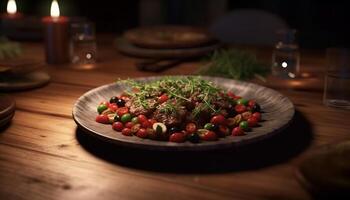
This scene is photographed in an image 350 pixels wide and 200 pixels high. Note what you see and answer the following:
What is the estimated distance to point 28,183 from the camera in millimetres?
901

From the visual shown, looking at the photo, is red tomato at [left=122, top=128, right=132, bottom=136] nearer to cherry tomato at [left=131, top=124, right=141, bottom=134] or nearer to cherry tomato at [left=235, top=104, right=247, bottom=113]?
cherry tomato at [left=131, top=124, right=141, bottom=134]

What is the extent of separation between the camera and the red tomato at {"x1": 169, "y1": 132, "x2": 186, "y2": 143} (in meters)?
1.00

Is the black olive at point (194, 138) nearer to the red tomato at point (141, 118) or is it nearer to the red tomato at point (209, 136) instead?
the red tomato at point (209, 136)

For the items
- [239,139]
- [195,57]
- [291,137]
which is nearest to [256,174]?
[239,139]

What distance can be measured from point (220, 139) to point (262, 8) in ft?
11.2

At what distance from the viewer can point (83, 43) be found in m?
2.01

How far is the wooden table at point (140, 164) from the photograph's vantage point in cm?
86

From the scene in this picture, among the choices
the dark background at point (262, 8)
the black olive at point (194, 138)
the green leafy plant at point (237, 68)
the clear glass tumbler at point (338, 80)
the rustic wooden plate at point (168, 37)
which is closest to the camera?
the black olive at point (194, 138)

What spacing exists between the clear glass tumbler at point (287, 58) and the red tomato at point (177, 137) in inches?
34.4

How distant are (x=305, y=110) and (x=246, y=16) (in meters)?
1.53

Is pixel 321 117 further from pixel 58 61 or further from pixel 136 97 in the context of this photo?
pixel 58 61

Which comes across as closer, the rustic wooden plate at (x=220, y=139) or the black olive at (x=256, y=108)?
the rustic wooden plate at (x=220, y=139)

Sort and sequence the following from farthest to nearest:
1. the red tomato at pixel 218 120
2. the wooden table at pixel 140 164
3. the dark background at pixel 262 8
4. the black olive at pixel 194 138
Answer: the dark background at pixel 262 8
the red tomato at pixel 218 120
the black olive at pixel 194 138
the wooden table at pixel 140 164

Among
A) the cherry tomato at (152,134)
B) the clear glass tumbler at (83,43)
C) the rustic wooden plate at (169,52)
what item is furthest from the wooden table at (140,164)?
the rustic wooden plate at (169,52)
